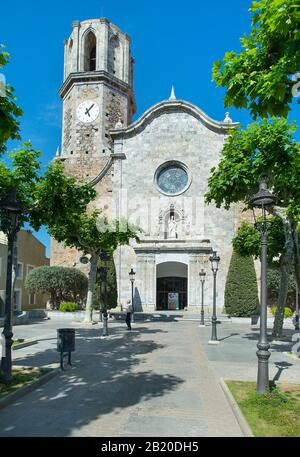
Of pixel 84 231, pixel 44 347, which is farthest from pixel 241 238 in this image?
pixel 44 347

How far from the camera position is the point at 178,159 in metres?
33.9

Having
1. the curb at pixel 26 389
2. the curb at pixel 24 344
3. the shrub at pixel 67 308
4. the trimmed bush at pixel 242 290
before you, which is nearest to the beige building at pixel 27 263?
the shrub at pixel 67 308

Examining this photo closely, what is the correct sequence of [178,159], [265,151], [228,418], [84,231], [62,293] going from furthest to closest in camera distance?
[178,159] < [62,293] < [84,231] < [265,151] < [228,418]

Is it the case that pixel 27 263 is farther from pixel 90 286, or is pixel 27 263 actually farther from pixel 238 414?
pixel 238 414

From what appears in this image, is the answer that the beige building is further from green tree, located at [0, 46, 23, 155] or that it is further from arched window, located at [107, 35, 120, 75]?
green tree, located at [0, 46, 23, 155]

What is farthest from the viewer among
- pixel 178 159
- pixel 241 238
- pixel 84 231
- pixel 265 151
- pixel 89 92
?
pixel 89 92

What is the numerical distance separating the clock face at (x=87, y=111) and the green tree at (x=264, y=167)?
25.0m

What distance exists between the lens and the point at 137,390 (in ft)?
28.1

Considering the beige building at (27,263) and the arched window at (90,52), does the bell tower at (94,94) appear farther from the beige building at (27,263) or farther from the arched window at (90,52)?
the beige building at (27,263)

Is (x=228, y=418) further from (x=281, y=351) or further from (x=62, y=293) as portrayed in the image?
(x=62, y=293)

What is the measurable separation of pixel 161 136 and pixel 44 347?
78.9ft

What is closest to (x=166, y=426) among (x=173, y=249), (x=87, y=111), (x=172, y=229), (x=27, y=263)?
(x=173, y=249)

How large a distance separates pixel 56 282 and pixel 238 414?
23.9m

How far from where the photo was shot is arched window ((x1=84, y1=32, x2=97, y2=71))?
3872 centimetres
